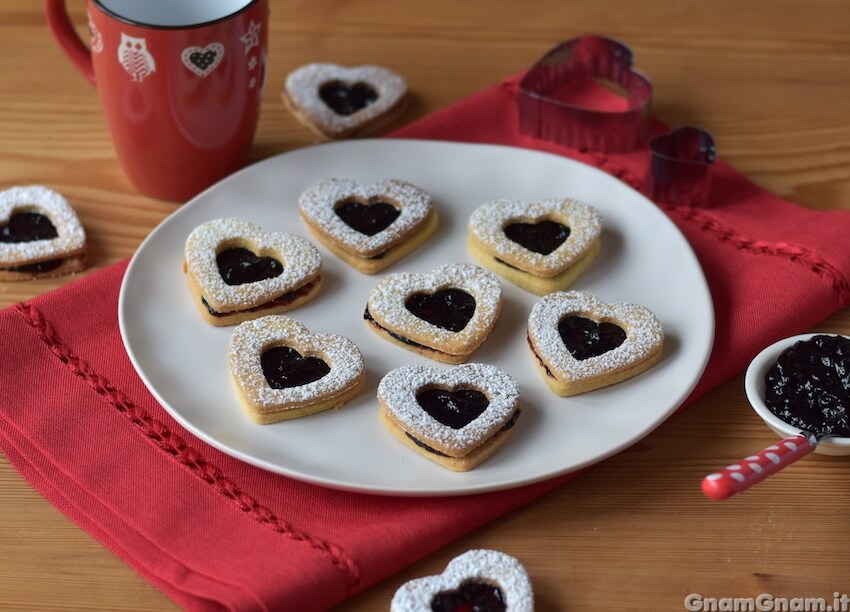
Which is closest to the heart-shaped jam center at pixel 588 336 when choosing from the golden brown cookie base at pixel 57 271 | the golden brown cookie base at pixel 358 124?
the golden brown cookie base at pixel 358 124

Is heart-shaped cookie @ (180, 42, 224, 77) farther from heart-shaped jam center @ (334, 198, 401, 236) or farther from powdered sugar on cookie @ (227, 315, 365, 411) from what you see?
powdered sugar on cookie @ (227, 315, 365, 411)

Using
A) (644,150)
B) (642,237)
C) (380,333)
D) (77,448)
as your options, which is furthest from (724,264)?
(77,448)

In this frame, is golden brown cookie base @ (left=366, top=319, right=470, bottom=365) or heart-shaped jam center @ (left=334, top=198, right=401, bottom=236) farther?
heart-shaped jam center @ (left=334, top=198, right=401, bottom=236)

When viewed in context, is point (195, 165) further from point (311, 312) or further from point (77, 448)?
point (77, 448)

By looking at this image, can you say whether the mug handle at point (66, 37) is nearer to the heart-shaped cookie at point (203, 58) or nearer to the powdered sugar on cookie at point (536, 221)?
the heart-shaped cookie at point (203, 58)

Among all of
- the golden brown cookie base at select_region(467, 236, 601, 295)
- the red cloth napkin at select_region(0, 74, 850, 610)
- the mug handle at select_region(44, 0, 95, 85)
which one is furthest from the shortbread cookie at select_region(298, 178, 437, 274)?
the mug handle at select_region(44, 0, 95, 85)

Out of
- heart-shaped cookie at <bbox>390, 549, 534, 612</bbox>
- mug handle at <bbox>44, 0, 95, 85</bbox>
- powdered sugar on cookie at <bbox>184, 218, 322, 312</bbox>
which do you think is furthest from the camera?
mug handle at <bbox>44, 0, 95, 85</bbox>

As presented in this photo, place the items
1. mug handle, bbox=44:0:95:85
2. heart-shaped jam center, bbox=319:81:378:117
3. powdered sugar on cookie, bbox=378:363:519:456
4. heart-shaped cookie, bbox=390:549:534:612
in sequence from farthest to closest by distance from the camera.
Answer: heart-shaped jam center, bbox=319:81:378:117 < mug handle, bbox=44:0:95:85 < powdered sugar on cookie, bbox=378:363:519:456 < heart-shaped cookie, bbox=390:549:534:612
